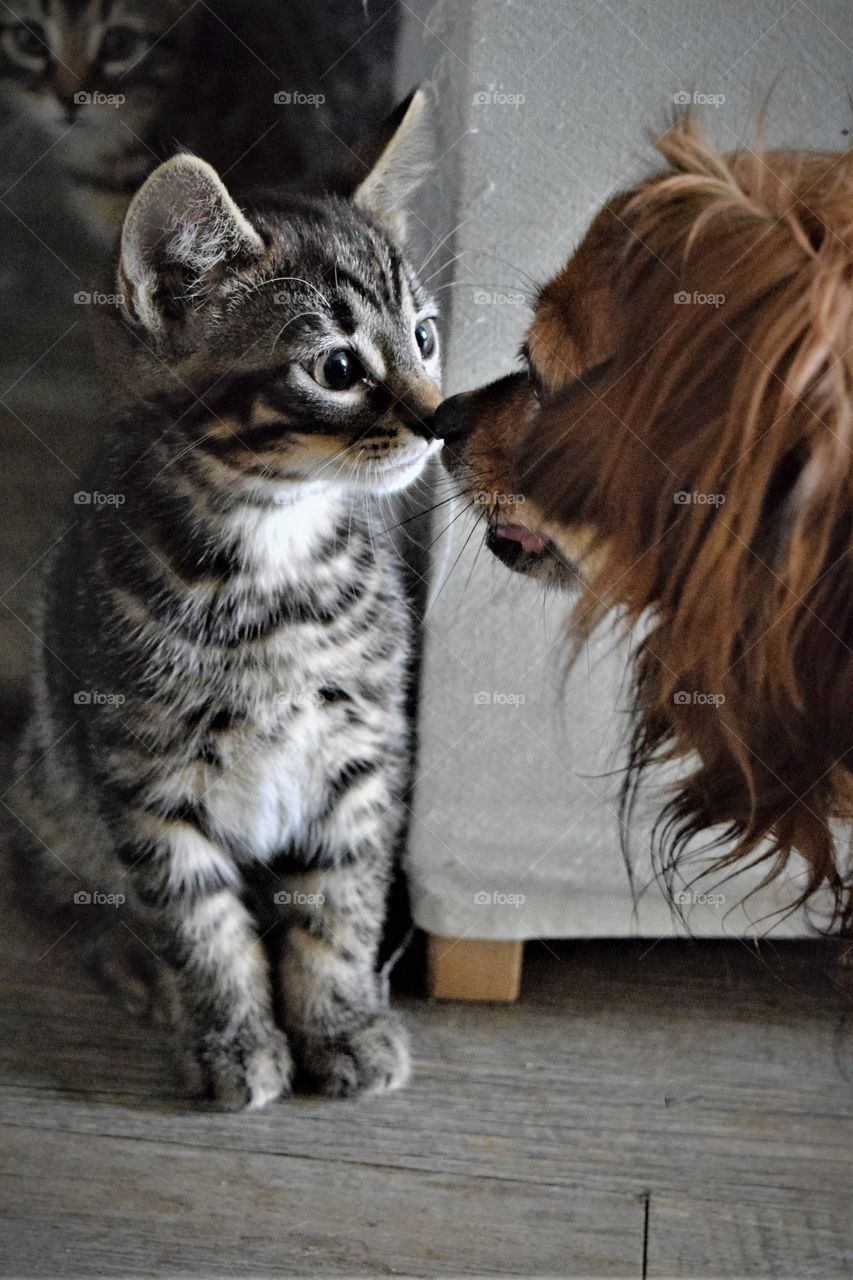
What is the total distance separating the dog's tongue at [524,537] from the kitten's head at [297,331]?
0.30 feet

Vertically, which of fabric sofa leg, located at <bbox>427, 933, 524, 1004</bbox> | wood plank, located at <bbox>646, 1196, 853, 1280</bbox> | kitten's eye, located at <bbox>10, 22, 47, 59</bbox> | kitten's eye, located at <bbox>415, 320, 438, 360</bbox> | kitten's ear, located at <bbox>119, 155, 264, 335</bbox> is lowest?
wood plank, located at <bbox>646, 1196, 853, 1280</bbox>

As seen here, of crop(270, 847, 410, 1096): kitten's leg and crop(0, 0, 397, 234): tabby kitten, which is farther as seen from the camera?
crop(270, 847, 410, 1096): kitten's leg

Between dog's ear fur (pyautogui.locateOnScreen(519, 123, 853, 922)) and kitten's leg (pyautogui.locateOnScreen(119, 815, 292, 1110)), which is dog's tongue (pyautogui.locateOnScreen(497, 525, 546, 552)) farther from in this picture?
kitten's leg (pyautogui.locateOnScreen(119, 815, 292, 1110))

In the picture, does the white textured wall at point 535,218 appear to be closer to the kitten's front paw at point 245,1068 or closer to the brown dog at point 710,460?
the brown dog at point 710,460

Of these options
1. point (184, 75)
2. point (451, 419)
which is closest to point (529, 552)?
point (451, 419)

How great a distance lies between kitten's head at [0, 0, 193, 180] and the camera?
0.89m

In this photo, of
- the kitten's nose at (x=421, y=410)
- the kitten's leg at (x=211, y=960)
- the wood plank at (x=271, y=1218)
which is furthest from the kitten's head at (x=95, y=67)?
the wood plank at (x=271, y=1218)

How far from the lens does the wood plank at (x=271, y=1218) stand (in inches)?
37.2

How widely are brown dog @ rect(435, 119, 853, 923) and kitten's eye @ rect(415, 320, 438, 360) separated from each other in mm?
54

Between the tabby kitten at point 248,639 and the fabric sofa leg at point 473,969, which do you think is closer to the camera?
the tabby kitten at point 248,639

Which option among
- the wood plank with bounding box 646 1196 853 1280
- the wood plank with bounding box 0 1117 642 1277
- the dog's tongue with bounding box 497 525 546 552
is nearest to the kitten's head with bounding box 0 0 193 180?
the dog's tongue with bounding box 497 525 546 552

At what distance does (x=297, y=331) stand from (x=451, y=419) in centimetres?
14

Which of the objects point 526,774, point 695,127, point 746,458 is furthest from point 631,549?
point 695,127

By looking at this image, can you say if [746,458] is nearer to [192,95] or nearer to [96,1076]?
[192,95]
